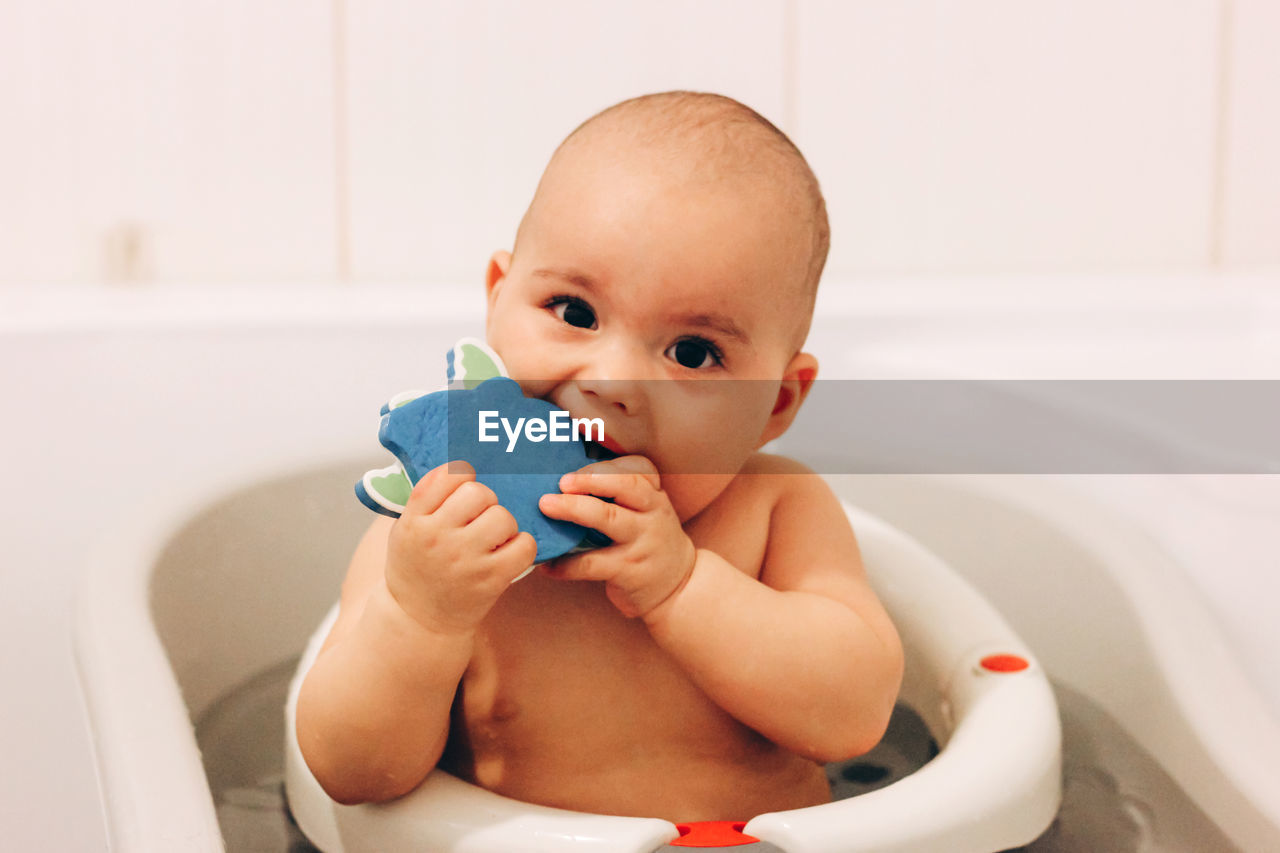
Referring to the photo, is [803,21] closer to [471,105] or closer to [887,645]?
[471,105]

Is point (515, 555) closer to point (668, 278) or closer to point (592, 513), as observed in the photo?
point (592, 513)

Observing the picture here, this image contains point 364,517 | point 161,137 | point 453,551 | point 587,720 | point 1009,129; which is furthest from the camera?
point 1009,129

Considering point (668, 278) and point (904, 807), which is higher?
point (668, 278)

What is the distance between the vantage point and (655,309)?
56 cm

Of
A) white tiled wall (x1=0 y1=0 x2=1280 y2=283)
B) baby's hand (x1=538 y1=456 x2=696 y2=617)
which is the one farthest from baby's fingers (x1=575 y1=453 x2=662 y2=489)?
white tiled wall (x1=0 y1=0 x2=1280 y2=283)

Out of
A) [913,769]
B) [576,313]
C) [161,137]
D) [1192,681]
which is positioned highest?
[161,137]

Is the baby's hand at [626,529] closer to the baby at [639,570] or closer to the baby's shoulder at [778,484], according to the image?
the baby at [639,570]

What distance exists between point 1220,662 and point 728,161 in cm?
42

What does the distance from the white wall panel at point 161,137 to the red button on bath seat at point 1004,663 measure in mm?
987

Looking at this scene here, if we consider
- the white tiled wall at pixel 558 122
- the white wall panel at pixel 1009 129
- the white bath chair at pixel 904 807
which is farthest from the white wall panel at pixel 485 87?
the white bath chair at pixel 904 807

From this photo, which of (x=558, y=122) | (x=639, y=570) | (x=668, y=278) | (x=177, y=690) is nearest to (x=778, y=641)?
(x=639, y=570)

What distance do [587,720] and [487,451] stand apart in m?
0.18

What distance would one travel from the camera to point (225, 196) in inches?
52.9

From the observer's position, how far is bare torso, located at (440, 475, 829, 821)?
0.61 meters
